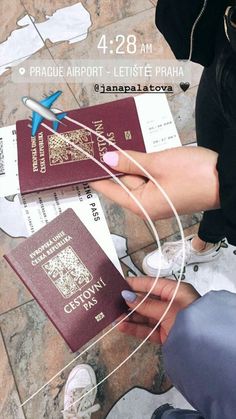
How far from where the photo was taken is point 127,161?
61cm

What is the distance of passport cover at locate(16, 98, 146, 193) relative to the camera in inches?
26.1

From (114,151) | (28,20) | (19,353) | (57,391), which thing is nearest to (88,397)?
(57,391)

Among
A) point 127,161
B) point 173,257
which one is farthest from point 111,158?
point 173,257

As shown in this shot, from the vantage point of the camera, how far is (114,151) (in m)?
0.65

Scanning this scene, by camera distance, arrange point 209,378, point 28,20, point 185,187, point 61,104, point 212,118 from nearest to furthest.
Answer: point 209,378, point 185,187, point 212,118, point 61,104, point 28,20

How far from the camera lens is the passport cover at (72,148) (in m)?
0.66

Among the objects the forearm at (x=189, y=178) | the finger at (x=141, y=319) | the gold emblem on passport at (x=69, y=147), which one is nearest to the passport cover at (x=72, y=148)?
the gold emblem on passport at (x=69, y=147)

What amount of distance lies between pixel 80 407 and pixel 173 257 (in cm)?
37

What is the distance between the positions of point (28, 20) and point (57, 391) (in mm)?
991

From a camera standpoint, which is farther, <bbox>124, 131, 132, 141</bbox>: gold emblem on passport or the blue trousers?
<bbox>124, 131, 132, 141</bbox>: gold emblem on passport

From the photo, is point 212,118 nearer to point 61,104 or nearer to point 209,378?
point 209,378

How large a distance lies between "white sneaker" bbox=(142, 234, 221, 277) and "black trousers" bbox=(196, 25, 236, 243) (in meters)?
0.10

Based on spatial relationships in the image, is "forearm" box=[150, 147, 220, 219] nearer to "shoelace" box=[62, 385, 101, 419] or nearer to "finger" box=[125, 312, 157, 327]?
"finger" box=[125, 312, 157, 327]

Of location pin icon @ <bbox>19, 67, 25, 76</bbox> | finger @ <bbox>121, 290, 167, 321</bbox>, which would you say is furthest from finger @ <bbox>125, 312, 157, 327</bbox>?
location pin icon @ <bbox>19, 67, 25, 76</bbox>
